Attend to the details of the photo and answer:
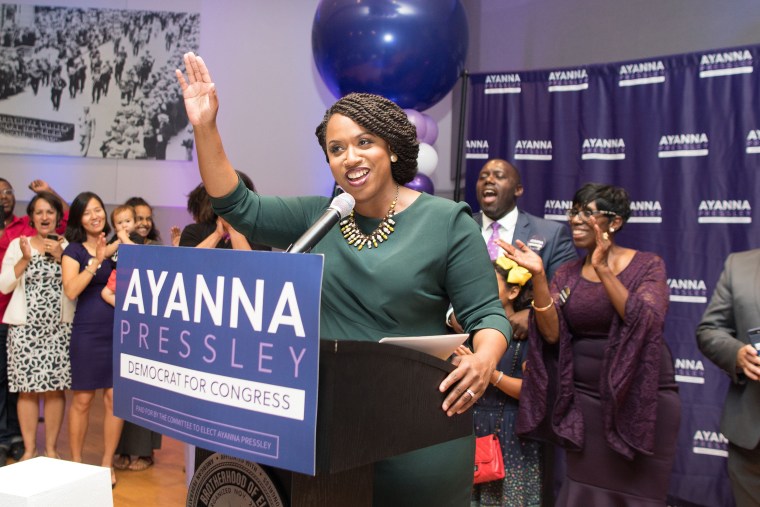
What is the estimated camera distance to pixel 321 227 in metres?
1.33

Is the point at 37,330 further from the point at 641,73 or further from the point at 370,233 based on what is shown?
the point at 641,73

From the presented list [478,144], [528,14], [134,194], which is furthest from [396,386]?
[134,194]

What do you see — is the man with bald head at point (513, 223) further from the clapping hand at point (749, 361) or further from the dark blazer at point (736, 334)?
the clapping hand at point (749, 361)

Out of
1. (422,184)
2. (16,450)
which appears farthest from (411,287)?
(16,450)

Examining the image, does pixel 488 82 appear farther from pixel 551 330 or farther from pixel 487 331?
pixel 487 331

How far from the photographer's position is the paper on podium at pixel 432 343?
50.3 inches

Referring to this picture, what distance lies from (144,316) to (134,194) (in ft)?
17.9

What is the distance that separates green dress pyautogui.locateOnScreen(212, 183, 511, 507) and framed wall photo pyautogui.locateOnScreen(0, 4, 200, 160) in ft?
16.8

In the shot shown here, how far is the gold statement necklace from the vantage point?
5.45 ft

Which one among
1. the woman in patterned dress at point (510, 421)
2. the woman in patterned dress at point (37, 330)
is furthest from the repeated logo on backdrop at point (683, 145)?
the woman in patterned dress at point (37, 330)

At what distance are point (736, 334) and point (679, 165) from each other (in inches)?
67.0

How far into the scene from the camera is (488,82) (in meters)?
5.36

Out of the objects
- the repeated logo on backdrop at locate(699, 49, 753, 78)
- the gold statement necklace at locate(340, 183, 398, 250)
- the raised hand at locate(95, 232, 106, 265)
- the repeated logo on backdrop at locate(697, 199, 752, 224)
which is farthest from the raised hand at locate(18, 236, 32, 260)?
the repeated logo on backdrop at locate(699, 49, 753, 78)

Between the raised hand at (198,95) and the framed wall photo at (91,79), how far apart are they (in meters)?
5.09
